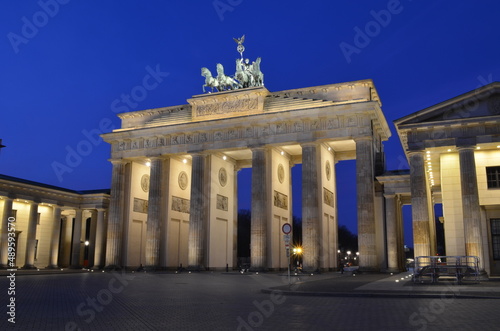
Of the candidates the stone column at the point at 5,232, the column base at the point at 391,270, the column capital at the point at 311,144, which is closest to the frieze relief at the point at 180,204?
the column capital at the point at 311,144

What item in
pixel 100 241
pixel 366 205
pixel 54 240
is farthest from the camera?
pixel 54 240

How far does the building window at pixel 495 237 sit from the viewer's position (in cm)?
3294

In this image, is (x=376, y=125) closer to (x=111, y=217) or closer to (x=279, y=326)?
(x=111, y=217)

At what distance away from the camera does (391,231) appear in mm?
45469

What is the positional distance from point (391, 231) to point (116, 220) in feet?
98.1

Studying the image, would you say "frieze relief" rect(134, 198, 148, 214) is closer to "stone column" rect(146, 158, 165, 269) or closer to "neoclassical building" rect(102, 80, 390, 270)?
"neoclassical building" rect(102, 80, 390, 270)

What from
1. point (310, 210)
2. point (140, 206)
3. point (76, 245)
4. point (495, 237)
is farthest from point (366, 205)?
point (76, 245)

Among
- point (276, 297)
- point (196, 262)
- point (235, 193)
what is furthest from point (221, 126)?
point (276, 297)

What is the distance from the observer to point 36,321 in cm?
1223

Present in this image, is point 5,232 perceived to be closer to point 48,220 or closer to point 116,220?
point 48,220

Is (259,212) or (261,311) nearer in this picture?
(261,311)

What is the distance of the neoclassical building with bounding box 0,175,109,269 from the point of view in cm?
5641

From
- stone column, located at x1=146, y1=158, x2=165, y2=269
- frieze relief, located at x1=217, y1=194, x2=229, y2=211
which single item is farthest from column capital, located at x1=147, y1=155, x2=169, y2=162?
frieze relief, located at x1=217, y1=194, x2=229, y2=211

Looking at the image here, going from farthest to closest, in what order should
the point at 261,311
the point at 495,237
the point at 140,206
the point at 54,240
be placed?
1. the point at 54,240
2. the point at 140,206
3. the point at 495,237
4. the point at 261,311
